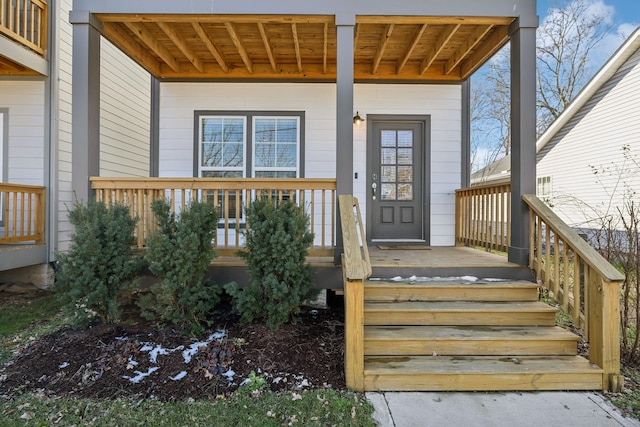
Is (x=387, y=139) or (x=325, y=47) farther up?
(x=325, y=47)

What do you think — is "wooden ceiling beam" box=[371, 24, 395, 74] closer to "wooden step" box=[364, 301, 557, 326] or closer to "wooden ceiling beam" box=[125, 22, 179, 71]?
"wooden ceiling beam" box=[125, 22, 179, 71]

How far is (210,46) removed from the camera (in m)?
4.85

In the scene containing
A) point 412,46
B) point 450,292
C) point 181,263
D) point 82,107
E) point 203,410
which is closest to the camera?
point 203,410

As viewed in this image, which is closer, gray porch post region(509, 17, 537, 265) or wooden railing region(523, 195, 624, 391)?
wooden railing region(523, 195, 624, 391)

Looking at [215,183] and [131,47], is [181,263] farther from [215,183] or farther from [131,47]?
[131,47]

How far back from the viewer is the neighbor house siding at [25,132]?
193 inches

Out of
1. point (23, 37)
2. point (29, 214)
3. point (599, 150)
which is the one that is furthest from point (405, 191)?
point (599, 150)

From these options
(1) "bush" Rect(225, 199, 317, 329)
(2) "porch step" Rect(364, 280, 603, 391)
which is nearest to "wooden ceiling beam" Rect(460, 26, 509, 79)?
(2) "porch step" Rect(364, 280, 603, 391)

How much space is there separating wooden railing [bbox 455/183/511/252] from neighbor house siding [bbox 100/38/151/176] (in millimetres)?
5228

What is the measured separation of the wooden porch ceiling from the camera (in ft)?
13.6

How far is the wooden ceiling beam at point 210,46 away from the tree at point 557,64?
1265cm

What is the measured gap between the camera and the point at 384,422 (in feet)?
7.51

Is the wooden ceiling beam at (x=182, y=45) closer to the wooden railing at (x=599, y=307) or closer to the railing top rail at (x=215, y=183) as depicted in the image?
the railing top rail at (x=215, y=183)

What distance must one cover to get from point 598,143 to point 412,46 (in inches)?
330
